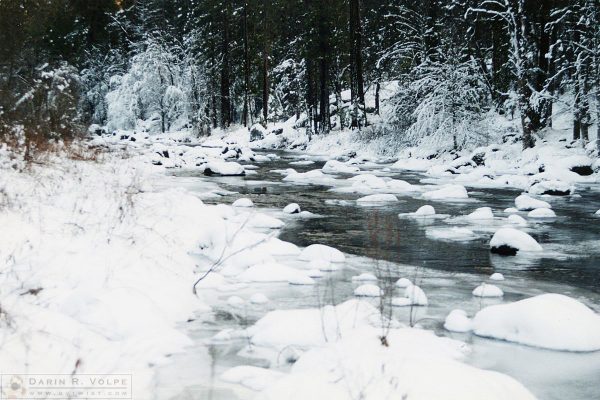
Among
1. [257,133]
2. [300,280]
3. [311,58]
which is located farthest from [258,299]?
[257,133]

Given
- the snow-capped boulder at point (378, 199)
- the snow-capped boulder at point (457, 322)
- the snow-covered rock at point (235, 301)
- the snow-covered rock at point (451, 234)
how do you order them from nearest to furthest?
the snow-capped boulder at point (457, 322) → the snow-covered rock at point (235, 301) → the snow-covered rock at point (451, 234) → the snow-capped boulder at point (378, 199)

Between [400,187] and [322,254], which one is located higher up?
[322,254]

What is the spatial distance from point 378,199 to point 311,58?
70.1 ft

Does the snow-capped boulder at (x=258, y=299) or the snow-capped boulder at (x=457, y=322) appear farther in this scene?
the snow-capped boulder at (x=258, y=299)

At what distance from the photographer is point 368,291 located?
263 inches

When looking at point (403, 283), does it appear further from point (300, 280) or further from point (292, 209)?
point (292, 209)

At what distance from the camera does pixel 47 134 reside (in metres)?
14.4

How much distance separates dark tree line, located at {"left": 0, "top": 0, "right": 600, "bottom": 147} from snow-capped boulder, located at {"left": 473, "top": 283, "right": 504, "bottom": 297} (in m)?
9.72

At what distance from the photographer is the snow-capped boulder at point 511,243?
362 inches

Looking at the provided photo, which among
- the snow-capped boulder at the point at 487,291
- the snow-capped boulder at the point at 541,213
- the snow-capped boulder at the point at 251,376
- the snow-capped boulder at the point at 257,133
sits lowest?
the snow-capped boulder at the point at 541,213

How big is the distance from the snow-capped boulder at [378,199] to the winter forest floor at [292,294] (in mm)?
1057

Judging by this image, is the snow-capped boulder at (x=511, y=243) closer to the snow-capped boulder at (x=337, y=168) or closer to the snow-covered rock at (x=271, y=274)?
the snow-covered rock at (x=271, y=274)

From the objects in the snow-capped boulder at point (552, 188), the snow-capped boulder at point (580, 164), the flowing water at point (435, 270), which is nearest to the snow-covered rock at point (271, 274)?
the flowing water at point (435, 270)

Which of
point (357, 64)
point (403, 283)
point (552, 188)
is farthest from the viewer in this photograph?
point (357, 64)
